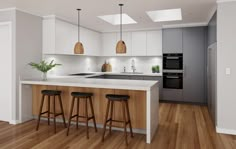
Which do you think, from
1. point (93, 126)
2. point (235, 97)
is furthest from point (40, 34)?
point (235, 97)

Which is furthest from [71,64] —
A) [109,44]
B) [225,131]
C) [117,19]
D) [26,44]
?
[225,131]

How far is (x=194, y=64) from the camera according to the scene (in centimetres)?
593

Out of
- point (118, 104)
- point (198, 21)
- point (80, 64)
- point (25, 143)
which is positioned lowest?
point (25, 143)

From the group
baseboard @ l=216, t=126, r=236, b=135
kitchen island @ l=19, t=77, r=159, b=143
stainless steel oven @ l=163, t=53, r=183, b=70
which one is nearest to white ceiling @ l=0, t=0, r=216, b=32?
stainless steel oven @ l=163, t=53, r=183, b=70

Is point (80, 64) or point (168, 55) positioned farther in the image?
point (80, 64)

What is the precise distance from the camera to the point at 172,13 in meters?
5.22

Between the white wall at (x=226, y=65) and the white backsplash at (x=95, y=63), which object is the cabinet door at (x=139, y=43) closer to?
the white backsplash at (x=95, y=63)

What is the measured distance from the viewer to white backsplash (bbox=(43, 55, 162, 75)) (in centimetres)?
584

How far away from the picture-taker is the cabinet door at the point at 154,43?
21.4 ft

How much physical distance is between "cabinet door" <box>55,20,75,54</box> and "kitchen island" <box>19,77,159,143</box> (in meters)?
1.22

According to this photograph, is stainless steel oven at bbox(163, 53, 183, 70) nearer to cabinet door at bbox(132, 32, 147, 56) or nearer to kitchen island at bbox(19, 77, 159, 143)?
cabinet door at bbox(132, 32, 147, 56)

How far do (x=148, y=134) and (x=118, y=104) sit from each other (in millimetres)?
832

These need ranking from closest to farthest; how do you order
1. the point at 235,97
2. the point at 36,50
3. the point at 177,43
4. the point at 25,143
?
the point at 25,143 → the point at 235,97 → the point at 36,50 → the point at 177,43

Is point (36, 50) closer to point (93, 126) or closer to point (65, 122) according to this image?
point (65, 122)
